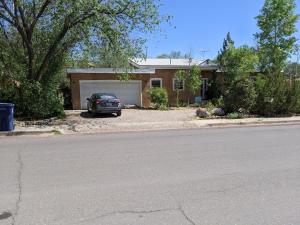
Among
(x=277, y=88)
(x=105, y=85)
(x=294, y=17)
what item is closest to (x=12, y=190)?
(x=277, y=88)

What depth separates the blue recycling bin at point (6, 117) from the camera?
1534 centimetres

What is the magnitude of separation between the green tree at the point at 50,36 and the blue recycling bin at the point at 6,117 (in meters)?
3.74

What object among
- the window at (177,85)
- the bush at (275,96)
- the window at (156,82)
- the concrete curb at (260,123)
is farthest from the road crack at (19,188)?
the window at (177,85)

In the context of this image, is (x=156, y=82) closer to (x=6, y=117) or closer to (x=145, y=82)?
(x=145, y=82)

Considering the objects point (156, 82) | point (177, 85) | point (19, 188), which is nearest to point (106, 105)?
point (156, 82)

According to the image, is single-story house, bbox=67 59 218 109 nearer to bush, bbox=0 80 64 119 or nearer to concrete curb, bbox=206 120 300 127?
bush, bbox=0 80 64 119

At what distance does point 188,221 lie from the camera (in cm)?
480

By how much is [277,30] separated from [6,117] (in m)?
30.5

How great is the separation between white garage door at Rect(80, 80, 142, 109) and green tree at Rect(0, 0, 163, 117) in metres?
6.65

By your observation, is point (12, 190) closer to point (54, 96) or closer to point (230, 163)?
point (230, 163)

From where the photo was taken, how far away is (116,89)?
94.1ft

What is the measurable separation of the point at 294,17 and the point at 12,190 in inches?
1443

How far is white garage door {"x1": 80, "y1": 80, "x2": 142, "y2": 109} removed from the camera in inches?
1100

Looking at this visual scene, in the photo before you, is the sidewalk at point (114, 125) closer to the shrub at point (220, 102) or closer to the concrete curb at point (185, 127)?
the concrete curb at point (185, 127)
